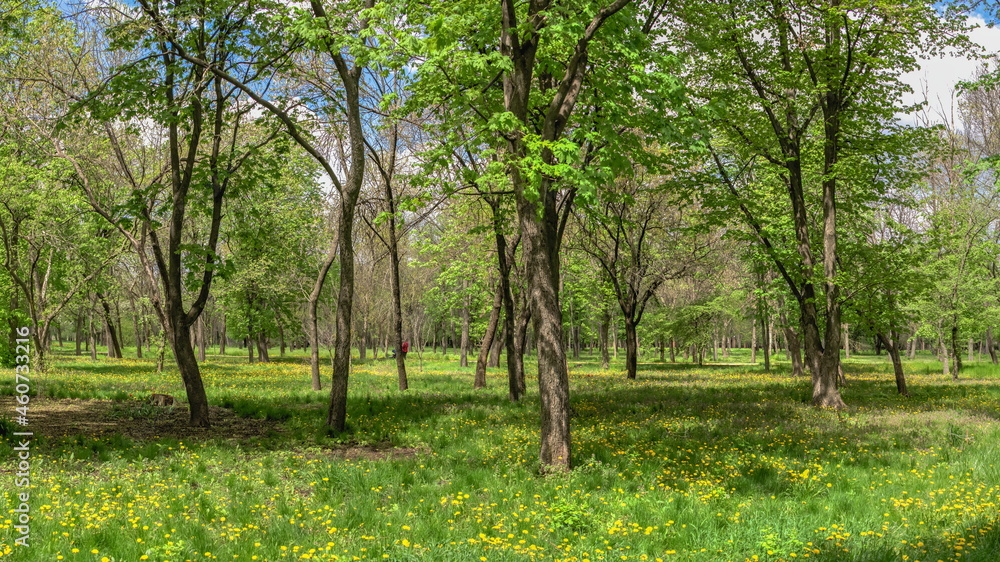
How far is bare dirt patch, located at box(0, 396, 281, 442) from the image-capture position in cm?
1155

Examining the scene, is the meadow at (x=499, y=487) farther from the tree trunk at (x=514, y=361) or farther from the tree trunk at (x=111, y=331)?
the tree trunk at (x=111, y=331)

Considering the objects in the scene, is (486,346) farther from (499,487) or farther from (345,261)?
(499,487)

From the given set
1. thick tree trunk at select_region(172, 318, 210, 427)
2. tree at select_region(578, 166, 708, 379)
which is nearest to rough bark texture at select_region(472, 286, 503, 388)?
tree at select_region(578, 166, 708, 379)

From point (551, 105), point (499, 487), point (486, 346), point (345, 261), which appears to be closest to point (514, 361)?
point (486, 346)

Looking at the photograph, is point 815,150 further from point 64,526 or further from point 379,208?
point 64,526

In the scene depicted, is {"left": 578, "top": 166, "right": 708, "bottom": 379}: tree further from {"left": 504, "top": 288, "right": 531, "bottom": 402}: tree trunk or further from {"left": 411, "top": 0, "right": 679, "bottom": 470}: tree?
{"left": 411, "top": 0, "right": 679, "bottom": 470}: tree

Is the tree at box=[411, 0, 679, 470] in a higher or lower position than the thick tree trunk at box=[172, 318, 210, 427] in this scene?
higher

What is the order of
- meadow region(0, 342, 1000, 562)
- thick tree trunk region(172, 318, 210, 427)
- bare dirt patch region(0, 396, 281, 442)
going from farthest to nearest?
thick tree trunk region(172, 318, 210, 427), bare dirt patch region(0, 396, 281, 442), meadow region(0, 342, 1000, 562)

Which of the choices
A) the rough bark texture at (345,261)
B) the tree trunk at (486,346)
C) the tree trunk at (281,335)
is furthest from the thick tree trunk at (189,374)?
the tree trunk at (281,335)

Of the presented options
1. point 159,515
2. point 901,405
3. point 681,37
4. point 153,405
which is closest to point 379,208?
point 153,405

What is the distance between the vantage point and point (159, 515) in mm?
6496

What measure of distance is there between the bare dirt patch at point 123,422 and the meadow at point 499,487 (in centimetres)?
9

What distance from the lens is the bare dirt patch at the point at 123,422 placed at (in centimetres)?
1155

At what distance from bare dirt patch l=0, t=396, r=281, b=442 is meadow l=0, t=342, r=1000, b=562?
0.09 metres
